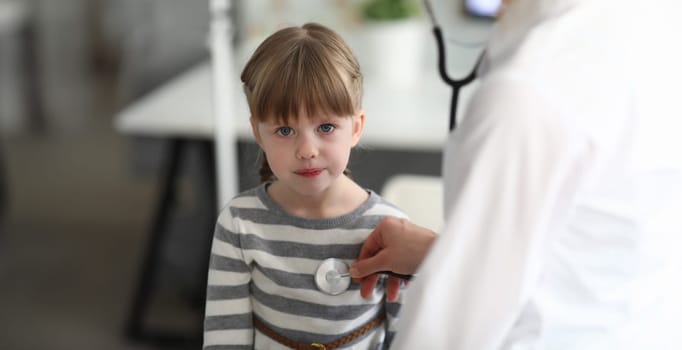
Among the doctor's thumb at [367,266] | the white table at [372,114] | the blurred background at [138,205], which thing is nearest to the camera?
the doctor's thumb at [367,266]

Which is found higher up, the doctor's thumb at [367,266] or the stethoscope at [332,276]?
the doctor's thumb at [367,266]

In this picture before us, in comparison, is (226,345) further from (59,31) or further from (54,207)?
(59,31)

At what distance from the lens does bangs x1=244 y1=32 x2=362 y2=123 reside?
66 centimetres

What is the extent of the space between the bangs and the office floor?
157 centimetres

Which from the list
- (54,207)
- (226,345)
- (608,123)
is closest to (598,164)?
(608,123)

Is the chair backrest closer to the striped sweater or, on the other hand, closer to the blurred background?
the striped sweater

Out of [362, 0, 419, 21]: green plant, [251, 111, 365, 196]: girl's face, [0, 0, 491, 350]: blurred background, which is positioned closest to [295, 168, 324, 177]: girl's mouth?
[251, 111, 365, 196]: girl's face

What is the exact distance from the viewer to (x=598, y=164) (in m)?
0.63

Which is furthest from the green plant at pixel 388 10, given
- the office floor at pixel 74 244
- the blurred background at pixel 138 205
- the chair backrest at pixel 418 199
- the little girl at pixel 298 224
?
the little girl at pixel 298 224

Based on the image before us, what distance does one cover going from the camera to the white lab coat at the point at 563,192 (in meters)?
0.61

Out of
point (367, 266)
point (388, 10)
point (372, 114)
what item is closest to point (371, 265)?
point (367, 266)

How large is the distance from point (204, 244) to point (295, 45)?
1.74 meters

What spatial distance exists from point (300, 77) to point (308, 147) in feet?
0.19

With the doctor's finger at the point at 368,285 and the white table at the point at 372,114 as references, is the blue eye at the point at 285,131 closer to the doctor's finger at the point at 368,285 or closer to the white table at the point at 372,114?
the doctor's finger at the point at 368,285
